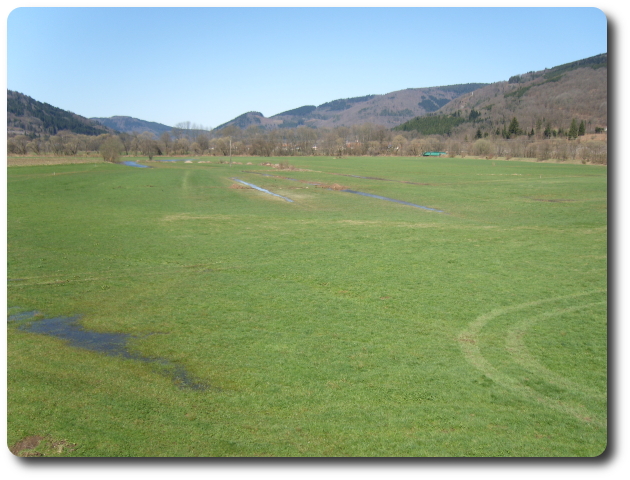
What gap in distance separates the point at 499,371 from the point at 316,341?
301 centimetres

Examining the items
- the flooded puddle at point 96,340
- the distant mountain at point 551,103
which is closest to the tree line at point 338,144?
the distant mountain at point 551,103

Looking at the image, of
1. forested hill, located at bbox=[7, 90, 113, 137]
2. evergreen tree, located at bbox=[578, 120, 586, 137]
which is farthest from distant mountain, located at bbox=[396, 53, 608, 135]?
forested hill, located at bbox=[7, 90, 113, 137]

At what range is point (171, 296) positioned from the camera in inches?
455

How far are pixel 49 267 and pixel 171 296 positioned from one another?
4.86m

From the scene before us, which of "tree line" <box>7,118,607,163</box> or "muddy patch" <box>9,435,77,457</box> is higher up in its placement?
"tree line" <box>7,118,607,163</box>

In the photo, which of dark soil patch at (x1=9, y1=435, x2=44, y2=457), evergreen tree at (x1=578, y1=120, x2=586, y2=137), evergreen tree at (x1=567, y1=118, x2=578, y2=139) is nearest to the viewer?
dark soil patch at (x1=9, y1=435, x2=44, y2=457)

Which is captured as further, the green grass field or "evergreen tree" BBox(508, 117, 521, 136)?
"evergreen tree" BBox(508, 117, 521, 136)

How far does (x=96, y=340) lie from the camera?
8.95 m

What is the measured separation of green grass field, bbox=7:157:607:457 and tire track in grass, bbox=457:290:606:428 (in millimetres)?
36

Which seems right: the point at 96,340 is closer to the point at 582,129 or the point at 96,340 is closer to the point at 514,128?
the point at 582,129

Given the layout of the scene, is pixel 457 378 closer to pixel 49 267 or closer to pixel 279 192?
pixel 49 267

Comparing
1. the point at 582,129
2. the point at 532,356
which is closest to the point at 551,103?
the point at 582,129

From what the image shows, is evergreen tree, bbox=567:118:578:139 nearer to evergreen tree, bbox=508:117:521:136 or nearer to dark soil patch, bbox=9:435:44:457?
evergreen tree, bbox=508:117:521:136

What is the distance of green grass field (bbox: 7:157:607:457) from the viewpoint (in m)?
5.86
